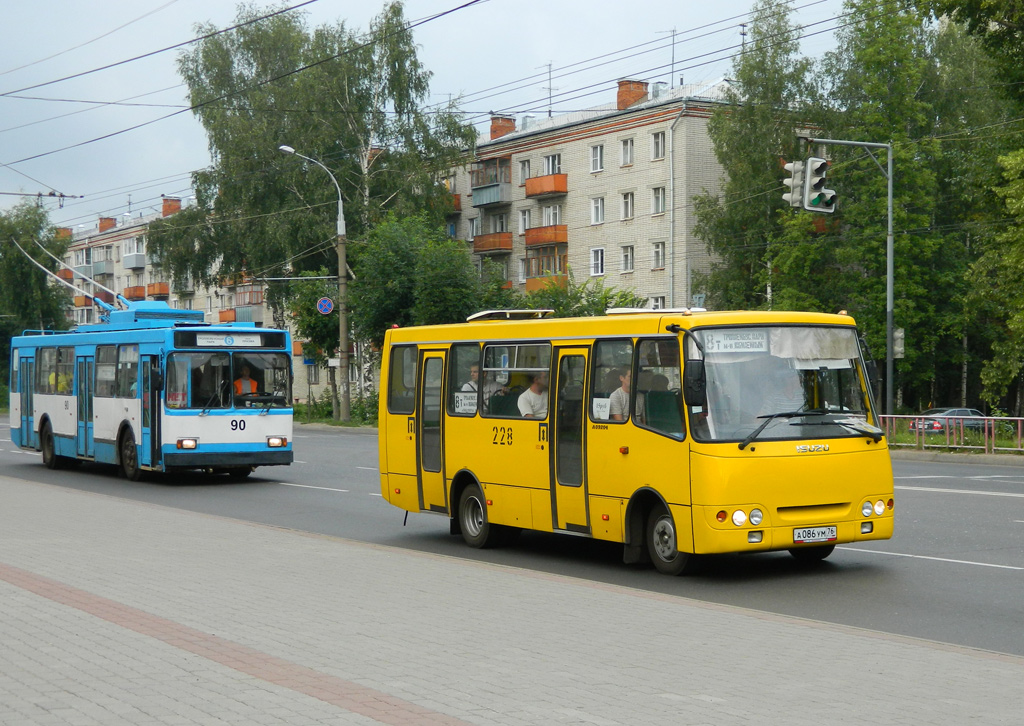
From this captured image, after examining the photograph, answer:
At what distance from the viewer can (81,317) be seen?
391 feet

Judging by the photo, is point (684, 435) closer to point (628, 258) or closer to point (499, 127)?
point (628, 258)

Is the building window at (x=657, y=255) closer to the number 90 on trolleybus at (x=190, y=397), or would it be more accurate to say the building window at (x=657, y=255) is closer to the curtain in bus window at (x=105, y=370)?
the number 90 on trolleybus at (x=190, y=397)

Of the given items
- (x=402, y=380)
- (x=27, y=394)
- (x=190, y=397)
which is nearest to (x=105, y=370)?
(x=190, y=397)

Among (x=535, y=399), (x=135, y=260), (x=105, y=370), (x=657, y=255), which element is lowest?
(x=535, y=399)

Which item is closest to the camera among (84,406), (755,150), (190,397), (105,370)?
(190,397)

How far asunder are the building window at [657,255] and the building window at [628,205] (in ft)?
7.90

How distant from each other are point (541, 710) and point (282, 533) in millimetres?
9091

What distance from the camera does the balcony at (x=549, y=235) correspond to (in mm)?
64875

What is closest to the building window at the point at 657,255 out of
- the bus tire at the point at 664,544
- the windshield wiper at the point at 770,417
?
the bus tire at the point at 664,544

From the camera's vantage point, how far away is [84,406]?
25.9 meters

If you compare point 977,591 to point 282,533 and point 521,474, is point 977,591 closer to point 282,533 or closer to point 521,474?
point 521,474

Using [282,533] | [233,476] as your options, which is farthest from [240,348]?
[282,533]

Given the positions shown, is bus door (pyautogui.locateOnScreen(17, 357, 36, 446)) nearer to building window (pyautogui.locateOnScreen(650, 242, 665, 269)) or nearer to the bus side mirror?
the bus side mirror

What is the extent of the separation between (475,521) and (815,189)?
10.4 meters
